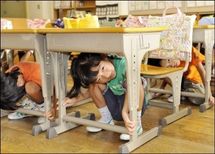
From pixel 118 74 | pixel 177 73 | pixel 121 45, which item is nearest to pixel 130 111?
pixel 118 74

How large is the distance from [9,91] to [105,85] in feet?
2.33

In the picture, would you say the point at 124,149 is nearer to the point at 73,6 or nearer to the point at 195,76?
the point at 195,76

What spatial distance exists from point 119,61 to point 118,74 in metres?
0.08

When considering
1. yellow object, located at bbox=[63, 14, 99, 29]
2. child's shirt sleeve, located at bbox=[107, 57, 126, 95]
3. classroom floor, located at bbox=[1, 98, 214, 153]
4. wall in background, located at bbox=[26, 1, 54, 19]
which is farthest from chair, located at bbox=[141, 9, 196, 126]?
wall in background, located at bbox=[26, 1, 54, 19]

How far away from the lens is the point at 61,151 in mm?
1715

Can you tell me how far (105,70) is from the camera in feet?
5.80

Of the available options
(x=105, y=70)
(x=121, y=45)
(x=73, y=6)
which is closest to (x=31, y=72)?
(x=105, y=70)

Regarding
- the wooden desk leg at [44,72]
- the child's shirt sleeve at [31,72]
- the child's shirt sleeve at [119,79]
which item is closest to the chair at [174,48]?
the child's shirt sleeve at [119,79]

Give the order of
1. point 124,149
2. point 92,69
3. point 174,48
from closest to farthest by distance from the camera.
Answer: point 124,149
point 92,69
point 174,48

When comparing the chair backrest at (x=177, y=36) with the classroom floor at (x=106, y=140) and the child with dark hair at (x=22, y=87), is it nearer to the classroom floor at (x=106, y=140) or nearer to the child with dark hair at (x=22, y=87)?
the classroom floor at (x=106, y=140)

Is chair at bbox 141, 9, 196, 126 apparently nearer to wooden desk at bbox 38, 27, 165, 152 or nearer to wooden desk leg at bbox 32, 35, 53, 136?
wooden desk at bbox 38, 27, 165, 152

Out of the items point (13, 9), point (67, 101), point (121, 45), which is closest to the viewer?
point (121, 45)

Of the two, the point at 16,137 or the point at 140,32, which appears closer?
the point at 140,32

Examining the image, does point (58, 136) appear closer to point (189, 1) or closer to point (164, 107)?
point (164, 107)
